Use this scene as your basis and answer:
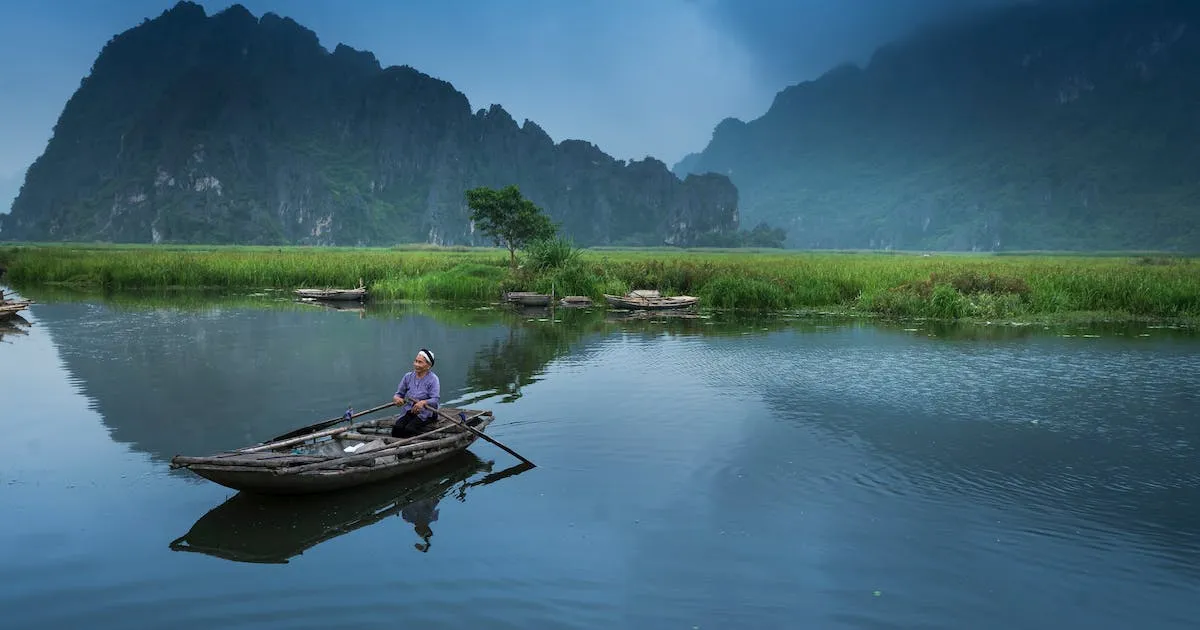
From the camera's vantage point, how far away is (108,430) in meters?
10.1

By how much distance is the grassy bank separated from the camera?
78.4 ft

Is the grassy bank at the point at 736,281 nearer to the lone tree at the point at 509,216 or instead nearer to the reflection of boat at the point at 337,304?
the reflection of boat at the point at 337,304

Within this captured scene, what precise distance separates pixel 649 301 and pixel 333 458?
19.8 meters

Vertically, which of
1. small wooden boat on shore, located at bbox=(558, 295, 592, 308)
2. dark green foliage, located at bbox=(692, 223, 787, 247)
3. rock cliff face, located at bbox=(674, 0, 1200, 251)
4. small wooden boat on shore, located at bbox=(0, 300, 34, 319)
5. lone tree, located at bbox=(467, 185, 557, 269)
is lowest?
small wooden boat on shore, located at bbox=(0, 300, 34, 319)

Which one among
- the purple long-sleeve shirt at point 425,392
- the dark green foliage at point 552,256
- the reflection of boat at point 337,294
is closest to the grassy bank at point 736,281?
the dark green foliage at point 552,256

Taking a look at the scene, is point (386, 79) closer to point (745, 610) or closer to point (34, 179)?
point (34, 179)

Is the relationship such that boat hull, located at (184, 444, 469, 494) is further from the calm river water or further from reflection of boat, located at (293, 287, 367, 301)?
reflection of boat, located at (293, 287, 367, 301)

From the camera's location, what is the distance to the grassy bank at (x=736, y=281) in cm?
2391

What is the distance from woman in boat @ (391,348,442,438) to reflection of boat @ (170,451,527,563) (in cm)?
65

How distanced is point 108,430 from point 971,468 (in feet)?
34.8

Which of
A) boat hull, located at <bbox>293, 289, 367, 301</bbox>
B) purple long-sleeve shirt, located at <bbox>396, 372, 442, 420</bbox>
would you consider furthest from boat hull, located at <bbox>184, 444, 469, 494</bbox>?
boat hull, located at <bbox>293, 289, 367, 301</bbox>

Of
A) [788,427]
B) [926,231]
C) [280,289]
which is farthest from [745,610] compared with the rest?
[926,231]

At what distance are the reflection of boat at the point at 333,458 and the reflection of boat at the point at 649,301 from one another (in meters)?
17.4

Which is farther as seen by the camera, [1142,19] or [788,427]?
[1142,19]
